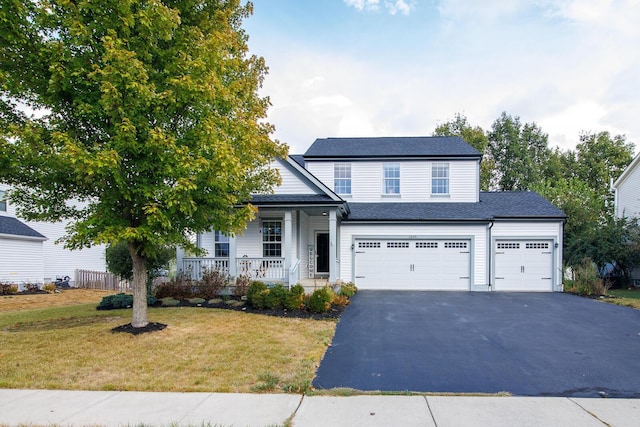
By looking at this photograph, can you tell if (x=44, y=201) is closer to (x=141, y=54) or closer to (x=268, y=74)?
(x=141, y=54)

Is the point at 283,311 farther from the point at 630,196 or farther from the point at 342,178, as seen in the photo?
the point at 630,196

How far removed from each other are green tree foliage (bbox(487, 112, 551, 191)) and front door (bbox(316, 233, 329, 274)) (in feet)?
84.1

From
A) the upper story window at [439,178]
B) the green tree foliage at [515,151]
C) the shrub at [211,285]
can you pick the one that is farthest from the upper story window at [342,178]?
the green tree foliage at [515,151]

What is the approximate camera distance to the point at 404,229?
1698 centimetres

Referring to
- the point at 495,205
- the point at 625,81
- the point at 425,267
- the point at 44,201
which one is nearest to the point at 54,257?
the point at 44,201

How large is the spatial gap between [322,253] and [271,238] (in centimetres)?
318

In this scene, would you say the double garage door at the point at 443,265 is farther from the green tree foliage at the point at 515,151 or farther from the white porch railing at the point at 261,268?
the green tree foliage at the point at 515,151

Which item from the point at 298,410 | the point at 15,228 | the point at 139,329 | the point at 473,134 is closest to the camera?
the point at 298,410

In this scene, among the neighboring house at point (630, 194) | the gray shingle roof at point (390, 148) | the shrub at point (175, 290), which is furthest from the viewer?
the neighboring house at point (630, 194)

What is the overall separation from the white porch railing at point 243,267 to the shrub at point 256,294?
5.83 feet

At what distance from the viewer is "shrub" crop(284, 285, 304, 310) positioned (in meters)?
11.5

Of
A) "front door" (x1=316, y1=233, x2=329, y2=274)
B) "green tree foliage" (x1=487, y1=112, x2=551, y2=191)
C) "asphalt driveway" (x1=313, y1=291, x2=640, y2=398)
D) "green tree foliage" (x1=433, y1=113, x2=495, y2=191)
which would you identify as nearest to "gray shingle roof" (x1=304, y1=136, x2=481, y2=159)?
"front door" (x1=316, y1=233, x2=329, y2=274)

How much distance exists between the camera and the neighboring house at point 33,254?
1945 centimetres

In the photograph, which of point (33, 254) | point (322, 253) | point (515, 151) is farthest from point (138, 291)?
point (515, 151)
